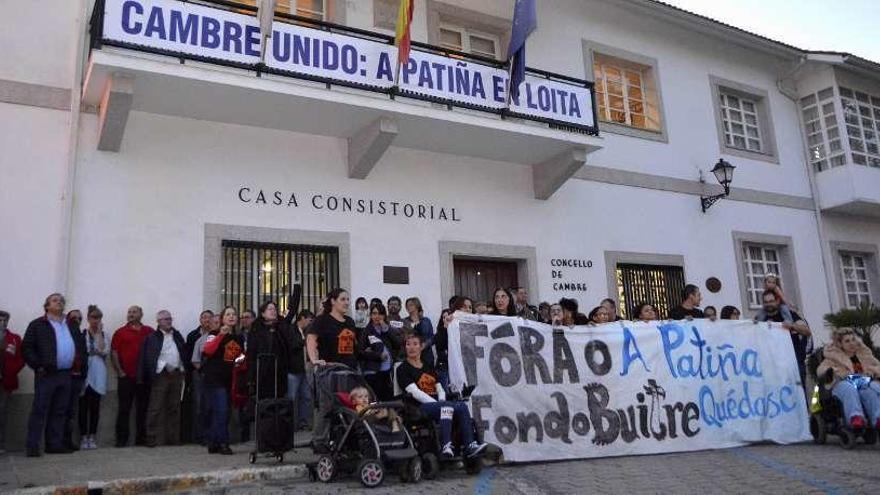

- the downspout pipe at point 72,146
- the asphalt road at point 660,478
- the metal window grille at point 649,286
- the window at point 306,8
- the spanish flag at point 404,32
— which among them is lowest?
the asphalt road at point 660,478

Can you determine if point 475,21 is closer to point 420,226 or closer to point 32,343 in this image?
point 420,226

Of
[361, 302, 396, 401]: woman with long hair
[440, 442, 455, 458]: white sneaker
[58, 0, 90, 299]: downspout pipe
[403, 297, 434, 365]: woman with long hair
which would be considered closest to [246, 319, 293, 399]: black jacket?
[361, 302, 396, 401]: woman with long hair

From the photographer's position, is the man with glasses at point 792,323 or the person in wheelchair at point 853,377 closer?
the person in wheelchair at point 853,377

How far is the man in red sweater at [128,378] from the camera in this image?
27.6 feet

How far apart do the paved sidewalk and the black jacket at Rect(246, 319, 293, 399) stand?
740mm

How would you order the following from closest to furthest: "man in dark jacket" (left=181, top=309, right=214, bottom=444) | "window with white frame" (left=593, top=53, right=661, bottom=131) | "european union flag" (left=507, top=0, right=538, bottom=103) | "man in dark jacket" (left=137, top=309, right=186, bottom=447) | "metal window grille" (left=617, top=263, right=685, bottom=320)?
"man in dark jacket" (left=137, top=309, right=186, bottom=447) → "man in dark jacket" (left=181, top=309, right=214, bottom=444) → "european union flag" (left=507, top=0, right=538, bottom=103) → "metal window grille" (left=617, top=263, right=685, bottom=320) → "window with white frame" (left=593, top=53, right=661, bottom=131)

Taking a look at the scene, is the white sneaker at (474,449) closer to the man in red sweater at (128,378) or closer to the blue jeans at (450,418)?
the blue jeans at (450,418)

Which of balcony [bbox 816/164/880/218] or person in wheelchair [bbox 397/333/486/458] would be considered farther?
balcony [bbox 816/164/880/218]

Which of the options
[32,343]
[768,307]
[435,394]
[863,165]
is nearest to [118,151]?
[32,343]

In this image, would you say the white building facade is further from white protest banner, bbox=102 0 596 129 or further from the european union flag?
the european union flag

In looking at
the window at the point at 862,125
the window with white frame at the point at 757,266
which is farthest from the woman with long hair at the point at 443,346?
the window at the point at 862,125

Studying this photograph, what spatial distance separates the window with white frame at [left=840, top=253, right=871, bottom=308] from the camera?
51.6 ft

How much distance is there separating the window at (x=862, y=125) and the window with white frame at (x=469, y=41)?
8347mm

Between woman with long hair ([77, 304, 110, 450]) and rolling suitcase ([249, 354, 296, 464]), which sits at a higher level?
woman with long hair ([77, 304, 110, 450])
